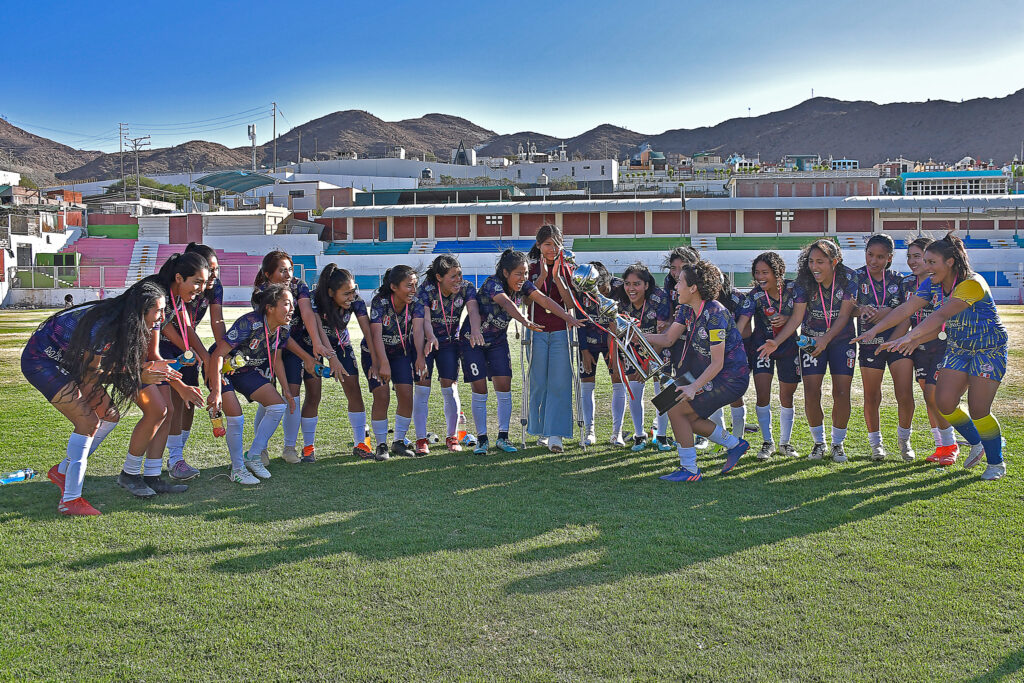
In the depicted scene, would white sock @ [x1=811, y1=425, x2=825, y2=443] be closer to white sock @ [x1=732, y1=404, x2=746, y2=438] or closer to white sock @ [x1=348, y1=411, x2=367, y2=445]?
white sock @ [x1=732, y1=404, x2=746, y2=438]

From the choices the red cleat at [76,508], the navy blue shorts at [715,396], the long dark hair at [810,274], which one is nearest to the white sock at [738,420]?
the long dark hair at [810,274]

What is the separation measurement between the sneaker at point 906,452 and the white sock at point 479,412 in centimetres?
376

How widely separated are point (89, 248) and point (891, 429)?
50.5 meters

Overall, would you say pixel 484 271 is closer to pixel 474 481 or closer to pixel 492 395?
pixel 492 395

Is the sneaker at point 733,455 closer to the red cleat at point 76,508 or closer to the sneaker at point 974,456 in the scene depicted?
the sneaker at point 974,456

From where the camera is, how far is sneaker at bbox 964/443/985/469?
22.2 ft

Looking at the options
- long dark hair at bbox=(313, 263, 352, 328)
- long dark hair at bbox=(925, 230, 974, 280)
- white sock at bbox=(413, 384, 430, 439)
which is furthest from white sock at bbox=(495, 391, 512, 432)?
long dark hair at bbox=(925, 230, 974, 280)

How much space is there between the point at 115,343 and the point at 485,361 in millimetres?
3450

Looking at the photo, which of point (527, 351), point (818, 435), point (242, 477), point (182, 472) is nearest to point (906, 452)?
point (818, 435)

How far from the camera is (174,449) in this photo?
22.4ft

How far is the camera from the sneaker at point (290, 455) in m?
7.34

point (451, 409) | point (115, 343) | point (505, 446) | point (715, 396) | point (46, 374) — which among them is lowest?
point (505, 446)

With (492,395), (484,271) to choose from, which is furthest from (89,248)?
(492,395)

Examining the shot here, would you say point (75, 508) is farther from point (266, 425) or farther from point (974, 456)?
point (974, 456)
